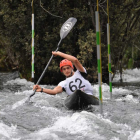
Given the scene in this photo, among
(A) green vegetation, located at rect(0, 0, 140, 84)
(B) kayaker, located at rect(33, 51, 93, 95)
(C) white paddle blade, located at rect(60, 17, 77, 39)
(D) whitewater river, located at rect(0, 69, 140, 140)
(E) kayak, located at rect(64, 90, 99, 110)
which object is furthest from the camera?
(A) green vegetation, located at rect(0, 0, 140, 84)

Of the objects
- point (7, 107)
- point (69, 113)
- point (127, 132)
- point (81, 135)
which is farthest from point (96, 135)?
point (7, 107)

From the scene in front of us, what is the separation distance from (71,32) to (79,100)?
619 centimetres

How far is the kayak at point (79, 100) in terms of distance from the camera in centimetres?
634

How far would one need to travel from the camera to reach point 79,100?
6465 mm

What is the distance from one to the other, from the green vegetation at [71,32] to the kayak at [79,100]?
515 centimetres

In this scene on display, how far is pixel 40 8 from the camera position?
12172mm

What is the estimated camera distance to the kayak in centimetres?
634

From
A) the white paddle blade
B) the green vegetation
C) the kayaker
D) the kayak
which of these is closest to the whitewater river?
the kayak

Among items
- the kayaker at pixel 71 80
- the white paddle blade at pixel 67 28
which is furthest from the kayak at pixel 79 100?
the white paddle blade at pixel 67 28

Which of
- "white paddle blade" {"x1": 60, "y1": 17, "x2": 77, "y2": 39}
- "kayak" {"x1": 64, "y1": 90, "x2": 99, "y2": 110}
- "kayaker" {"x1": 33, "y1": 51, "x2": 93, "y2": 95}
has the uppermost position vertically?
"white paddle blade" {"x1": 60, "y1": 17, "x2": 77, "y2": 39}

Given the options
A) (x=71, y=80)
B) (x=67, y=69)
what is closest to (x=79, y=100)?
(x=71, y=80)

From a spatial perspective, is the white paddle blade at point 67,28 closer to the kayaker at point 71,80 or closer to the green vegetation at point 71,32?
the green vegetation at point 71,32

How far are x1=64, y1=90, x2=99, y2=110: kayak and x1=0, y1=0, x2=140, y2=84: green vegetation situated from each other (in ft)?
16.9

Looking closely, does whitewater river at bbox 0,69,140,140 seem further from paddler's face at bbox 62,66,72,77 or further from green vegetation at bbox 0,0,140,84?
green vegetation at bbox 0,0,140,84
